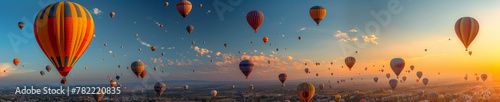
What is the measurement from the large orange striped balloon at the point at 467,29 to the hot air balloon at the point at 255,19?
2093 cm

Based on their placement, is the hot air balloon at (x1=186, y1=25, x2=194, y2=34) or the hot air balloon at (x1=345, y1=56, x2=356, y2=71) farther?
the hot air balloon at (x1=345, y1=56, x2=356, y2=71)

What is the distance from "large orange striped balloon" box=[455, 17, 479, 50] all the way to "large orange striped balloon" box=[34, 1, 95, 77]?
35.8m

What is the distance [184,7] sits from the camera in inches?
1416

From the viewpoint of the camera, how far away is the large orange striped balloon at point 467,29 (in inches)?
1356

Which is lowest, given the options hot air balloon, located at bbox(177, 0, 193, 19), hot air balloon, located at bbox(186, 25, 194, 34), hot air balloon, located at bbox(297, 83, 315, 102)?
hot air balloon, located at bbox(297, 83, 315, 102)

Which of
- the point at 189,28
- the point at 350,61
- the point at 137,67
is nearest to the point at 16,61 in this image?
the point at 137,67

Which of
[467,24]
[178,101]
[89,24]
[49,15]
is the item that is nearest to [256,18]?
[89,24]

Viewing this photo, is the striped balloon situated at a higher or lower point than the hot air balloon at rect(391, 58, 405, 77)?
higher

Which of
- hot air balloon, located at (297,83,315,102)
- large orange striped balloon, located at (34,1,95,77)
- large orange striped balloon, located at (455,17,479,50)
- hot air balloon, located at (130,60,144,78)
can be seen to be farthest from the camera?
hot air balloon, located at (130,60,144,78)

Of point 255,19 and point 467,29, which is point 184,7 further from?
point 467,29

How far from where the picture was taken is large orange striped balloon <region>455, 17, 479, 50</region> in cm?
3444

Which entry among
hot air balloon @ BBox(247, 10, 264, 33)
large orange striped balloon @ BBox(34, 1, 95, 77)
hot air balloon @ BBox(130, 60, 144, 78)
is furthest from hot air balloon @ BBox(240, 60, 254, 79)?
large orange striped balloon @ BBox(34, 1, 95, 77)

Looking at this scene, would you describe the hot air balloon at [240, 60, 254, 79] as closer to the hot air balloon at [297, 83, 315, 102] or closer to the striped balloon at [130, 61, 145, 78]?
the hot air balloon at [297, 83, 315, 102]

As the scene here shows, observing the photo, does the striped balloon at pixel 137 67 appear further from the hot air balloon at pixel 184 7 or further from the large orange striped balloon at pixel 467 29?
the large orange striped balloon at pixel 467 29
